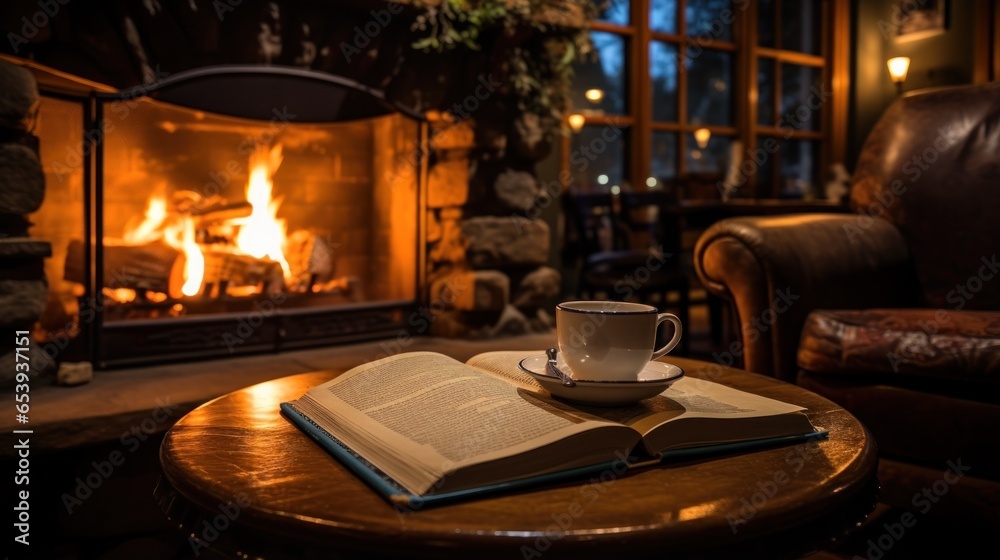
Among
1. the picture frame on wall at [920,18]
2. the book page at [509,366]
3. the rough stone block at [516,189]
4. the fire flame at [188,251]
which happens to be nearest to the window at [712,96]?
the picture frame on wall at [920,18]

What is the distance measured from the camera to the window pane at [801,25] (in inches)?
214

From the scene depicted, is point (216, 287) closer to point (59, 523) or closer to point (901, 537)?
point (59, 523)

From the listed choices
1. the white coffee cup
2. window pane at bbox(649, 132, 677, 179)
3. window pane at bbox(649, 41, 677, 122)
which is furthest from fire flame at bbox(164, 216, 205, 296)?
window pane at bbox(649, 41, 677, 122)

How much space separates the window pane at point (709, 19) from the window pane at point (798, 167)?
0.95m

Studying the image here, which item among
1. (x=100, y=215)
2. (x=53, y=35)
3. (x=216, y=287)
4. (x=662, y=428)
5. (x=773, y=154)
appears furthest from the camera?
(x=773, y=154)

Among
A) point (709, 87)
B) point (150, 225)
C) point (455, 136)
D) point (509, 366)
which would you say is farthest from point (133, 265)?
point (709, 87)

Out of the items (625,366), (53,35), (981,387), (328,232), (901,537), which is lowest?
(901,537)

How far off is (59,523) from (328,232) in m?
1.22

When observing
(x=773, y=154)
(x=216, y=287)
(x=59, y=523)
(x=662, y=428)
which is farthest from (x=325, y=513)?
(x=773, y=154)

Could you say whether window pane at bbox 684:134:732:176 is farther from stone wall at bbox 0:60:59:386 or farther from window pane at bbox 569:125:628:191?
stone wall at bbox 0:60:59:386

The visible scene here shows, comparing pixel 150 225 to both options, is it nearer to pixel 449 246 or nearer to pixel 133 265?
pixel 133 265

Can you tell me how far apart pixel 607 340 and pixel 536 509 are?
0.25 metres

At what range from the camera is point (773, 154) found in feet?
17.7

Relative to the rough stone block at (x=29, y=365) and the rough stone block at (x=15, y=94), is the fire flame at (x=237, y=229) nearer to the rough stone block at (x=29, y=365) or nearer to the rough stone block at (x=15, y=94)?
the rough stone block at (x=29, y=365)
